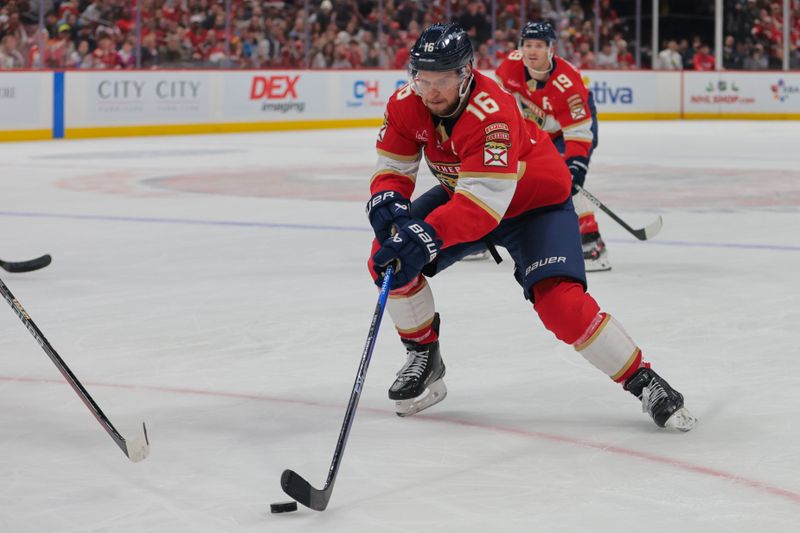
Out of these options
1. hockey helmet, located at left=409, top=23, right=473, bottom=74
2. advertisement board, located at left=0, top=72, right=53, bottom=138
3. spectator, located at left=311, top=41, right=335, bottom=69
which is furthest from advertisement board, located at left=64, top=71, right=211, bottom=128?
hockey helmet, located at left=409, top=23, right=473, bottom=74

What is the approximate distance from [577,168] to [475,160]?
314 cm

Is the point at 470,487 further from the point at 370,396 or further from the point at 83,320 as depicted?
the point at 83,320

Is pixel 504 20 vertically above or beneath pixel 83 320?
above

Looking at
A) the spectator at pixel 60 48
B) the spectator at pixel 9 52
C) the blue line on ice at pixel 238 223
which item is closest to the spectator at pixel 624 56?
the spectator at pixel 60 48

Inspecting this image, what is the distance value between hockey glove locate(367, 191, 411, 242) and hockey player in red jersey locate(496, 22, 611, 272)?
292 cm

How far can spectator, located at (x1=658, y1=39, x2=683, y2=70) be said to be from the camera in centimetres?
1998

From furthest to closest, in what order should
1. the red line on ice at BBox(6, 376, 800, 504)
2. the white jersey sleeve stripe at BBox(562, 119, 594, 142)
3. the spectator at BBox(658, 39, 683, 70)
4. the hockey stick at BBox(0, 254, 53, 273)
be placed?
the spectator at BBox(658, 39, 683, 70) < the white jersey sleeve stripe at BBox(562, 119, 594, 142) < the hockey stick at BBox(0, 254, 53, 273) < the red line on ice at BBox(6, 376, 800, 504)

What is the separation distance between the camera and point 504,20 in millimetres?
18641

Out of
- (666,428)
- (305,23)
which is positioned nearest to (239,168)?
(305,23)

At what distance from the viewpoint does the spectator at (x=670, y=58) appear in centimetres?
1998

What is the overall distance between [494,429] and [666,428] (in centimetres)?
41

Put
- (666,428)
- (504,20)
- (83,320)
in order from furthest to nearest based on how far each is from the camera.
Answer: (504,20)
(83,320)
(666,428)

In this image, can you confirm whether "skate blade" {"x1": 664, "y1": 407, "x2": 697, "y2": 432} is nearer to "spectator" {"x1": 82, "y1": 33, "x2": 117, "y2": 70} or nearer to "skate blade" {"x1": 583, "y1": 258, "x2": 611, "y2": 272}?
"skate blade" {"x1": 583, "y1": 258, "x2": 611, "y2": 272}

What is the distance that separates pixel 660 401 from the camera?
3100 mm
